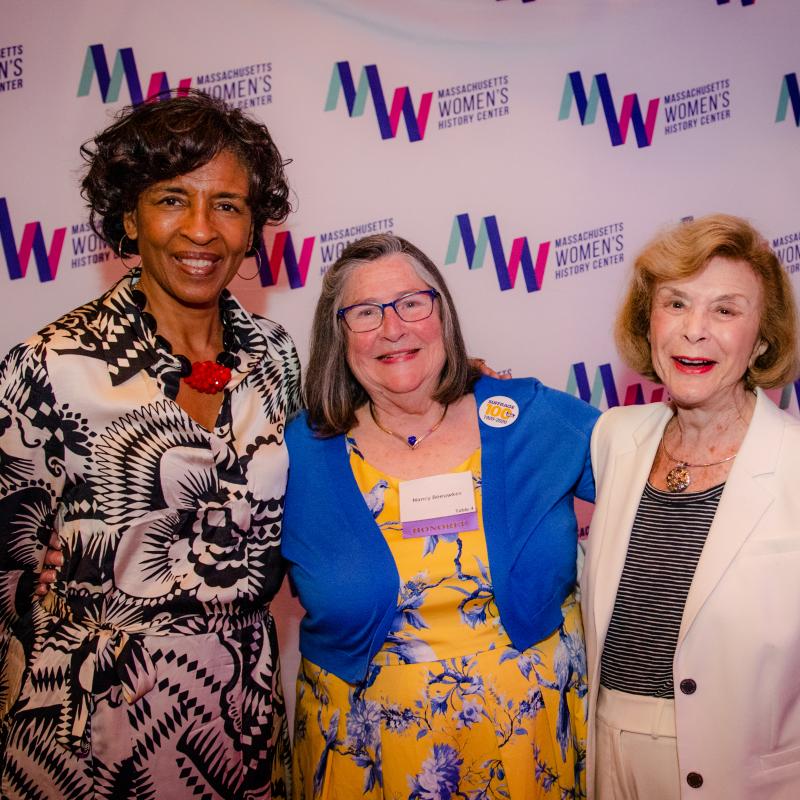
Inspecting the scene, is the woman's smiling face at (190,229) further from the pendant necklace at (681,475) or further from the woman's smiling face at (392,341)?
the pendant necklace at (681,475)

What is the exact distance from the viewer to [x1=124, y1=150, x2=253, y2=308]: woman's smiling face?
2096mm

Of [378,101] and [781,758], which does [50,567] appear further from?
[378,101]

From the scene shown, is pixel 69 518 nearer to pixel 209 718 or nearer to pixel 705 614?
pixel 209 718

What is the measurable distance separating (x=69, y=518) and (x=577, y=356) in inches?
85.7

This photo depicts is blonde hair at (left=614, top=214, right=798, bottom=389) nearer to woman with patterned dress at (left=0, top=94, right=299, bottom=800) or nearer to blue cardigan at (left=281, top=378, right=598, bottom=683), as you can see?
blue cardigan at (left=281, top=378, right=598, bottom=683)

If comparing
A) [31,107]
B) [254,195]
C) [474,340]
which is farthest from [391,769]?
[31,107]

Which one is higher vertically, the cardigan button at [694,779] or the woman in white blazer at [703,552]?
the woman in white blazer at [703,552]

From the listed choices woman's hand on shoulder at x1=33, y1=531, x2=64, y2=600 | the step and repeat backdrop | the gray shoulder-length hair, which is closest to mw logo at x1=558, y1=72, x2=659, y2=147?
the step and repeat backdrop

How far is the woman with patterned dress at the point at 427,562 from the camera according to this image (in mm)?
2041

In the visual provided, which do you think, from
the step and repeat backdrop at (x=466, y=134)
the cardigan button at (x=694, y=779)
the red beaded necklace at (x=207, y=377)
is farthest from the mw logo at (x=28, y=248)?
the cardigan button at (x=694, y=779)

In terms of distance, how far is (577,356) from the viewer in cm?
343

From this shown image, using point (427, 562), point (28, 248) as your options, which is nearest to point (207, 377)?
point (427, 562)

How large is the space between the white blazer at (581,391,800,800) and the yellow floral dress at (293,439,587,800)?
1.24 ft

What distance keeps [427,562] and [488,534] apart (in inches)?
6.8
